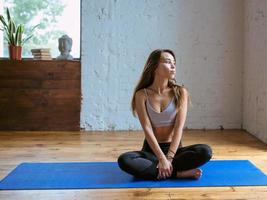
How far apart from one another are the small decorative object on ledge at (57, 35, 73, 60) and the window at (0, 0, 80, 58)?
15 centimetres

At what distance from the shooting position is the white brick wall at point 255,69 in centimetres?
404

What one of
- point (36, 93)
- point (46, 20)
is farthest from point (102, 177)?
point (46, 20)

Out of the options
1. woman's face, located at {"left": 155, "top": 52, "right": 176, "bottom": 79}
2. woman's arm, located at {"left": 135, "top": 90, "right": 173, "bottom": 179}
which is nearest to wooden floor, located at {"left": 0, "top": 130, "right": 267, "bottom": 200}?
woman's arm, located at {"left": 135, "top": 90, "right": 173, "bottom": 179}

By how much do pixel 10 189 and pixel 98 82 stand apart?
8.36 feet

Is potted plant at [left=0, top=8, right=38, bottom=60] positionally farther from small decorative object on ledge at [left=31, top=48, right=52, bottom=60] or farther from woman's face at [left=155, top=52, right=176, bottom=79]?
woman's face at [left=155, top=52, right=176, bottom=79]

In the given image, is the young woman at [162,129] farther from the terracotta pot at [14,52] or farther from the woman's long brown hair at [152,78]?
the terracotta pot at [14,52]

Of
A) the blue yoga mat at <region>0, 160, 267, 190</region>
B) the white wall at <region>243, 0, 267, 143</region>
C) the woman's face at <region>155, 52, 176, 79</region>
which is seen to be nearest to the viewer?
the blue yoga mat at <region>0, 160, 267, 190</region>

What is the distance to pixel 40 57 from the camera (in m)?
4.70

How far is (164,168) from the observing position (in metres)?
2.47

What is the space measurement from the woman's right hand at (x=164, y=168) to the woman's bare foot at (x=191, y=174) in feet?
0.22

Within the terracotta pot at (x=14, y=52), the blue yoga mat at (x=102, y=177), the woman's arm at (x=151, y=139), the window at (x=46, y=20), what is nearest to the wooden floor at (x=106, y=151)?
the blue yoga mat at (x=102, y=177)

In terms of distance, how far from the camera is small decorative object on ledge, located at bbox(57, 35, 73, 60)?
469cm

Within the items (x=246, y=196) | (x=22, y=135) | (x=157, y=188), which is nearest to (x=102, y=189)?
(x=157, y=188)

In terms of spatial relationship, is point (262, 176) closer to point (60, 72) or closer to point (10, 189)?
point (10, 189)
